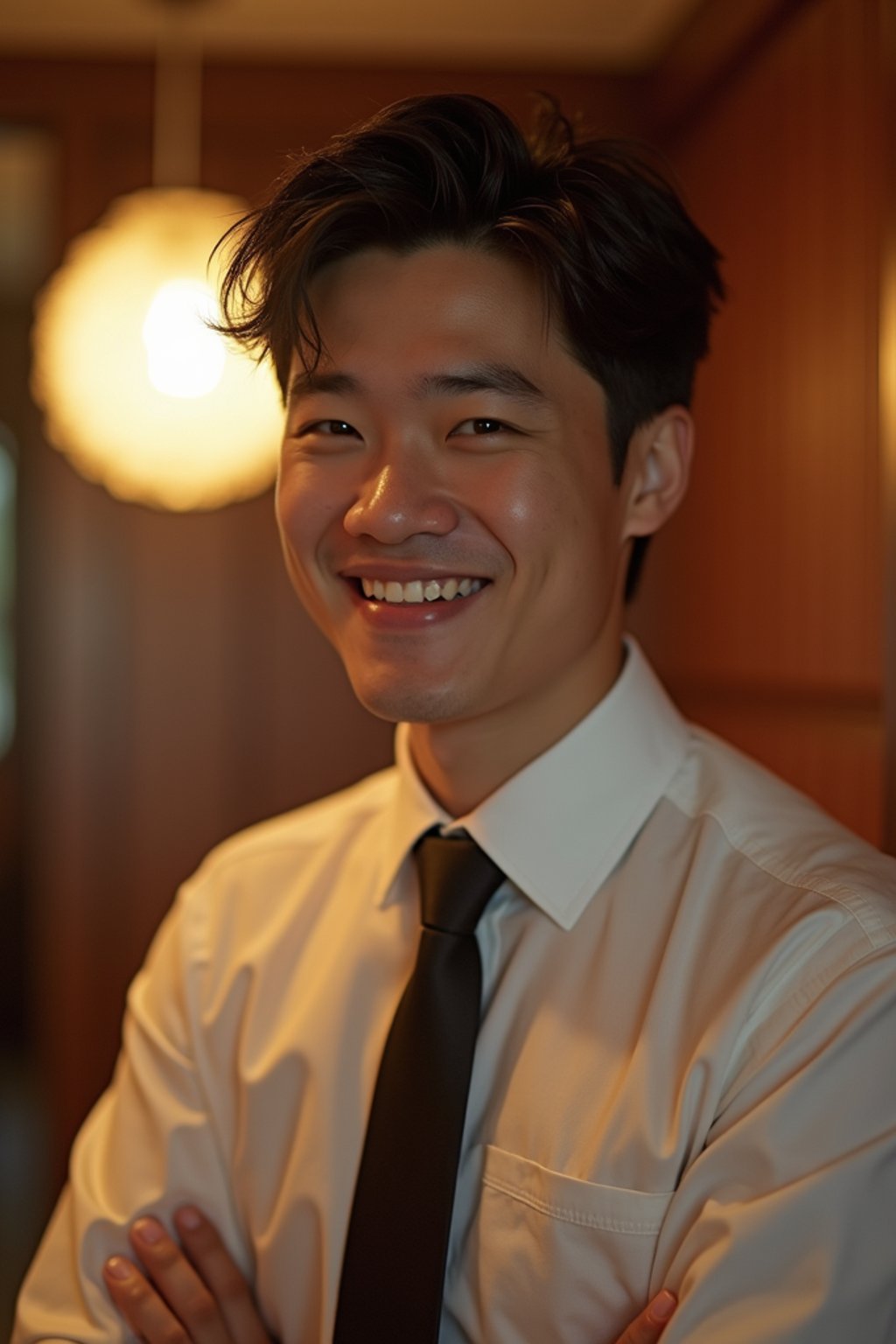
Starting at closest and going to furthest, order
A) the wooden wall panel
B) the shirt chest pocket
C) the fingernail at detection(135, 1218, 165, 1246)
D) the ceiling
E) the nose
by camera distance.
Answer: the shirt chest pocket, the nose, the fingernail at detection(135, 1218, 165, 1246), the wooden wall panel, the ceiling

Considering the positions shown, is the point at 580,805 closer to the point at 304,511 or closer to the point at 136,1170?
the point at 304,511

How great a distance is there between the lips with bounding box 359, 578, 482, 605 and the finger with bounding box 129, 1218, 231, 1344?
26.9 inches

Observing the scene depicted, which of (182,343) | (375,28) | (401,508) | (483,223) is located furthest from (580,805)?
(375,28)

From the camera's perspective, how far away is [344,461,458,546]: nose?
1302mm

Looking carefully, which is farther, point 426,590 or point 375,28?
point 375,28

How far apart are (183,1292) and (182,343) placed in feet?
4.39

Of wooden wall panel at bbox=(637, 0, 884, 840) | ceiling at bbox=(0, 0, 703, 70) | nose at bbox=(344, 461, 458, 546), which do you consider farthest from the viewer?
ceiling at bbox=(0, 0, 703, 70)

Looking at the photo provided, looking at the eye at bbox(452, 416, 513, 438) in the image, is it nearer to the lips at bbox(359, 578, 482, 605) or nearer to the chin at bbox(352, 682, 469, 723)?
the lips at bbox(359, 578, 482, 605)

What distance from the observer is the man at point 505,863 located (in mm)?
1172

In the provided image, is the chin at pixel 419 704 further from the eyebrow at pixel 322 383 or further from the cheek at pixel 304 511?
the eyebrow at pixel 322 383

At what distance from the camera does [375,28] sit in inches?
115

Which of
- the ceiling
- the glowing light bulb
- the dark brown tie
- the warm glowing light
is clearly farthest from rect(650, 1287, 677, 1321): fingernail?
the ceiling

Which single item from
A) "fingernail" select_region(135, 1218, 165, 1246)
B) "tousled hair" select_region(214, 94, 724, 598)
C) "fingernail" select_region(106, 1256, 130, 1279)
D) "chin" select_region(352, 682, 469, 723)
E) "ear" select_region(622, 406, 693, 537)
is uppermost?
"tousled hair" select_region(214, 94, 724, 598)

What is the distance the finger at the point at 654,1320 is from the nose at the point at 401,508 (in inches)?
26.9
